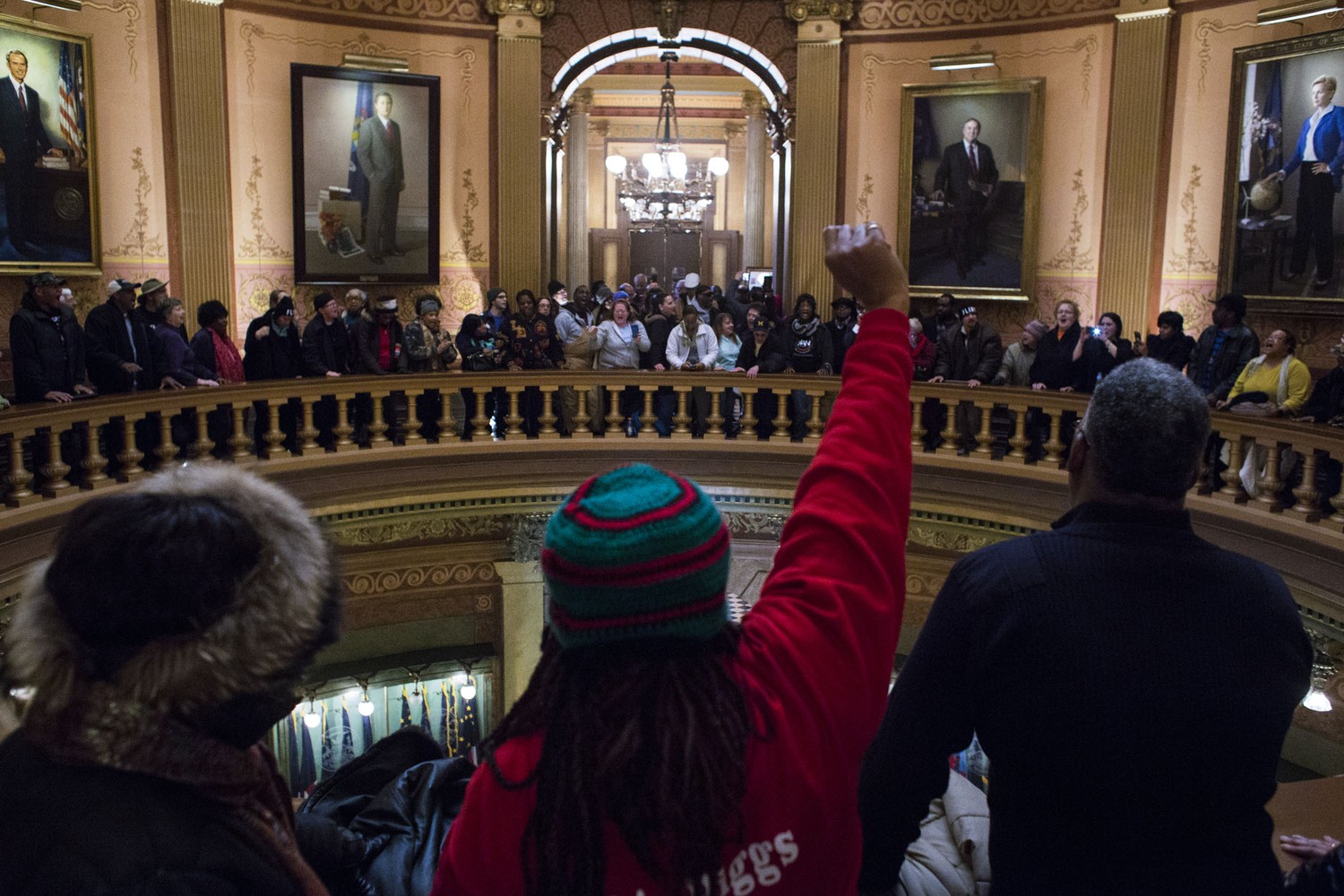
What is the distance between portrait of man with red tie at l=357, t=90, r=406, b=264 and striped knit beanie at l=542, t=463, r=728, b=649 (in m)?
11.6

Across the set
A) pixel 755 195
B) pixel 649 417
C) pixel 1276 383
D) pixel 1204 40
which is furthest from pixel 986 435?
pixel 755 195

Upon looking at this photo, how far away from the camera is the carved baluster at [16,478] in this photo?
20.3 ft

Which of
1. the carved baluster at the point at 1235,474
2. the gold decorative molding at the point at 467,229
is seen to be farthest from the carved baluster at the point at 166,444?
the carved baluster at the point at 1235,474

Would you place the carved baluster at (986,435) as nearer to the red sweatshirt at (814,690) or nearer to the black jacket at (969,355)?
the black jacket at (969,355)

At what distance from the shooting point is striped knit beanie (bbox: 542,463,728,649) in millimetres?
1176

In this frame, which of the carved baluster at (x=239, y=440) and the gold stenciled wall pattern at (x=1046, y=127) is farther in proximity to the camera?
the gold stenciled wall pattern at (x=1046, y=127)

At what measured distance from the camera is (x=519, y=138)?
12578 mm

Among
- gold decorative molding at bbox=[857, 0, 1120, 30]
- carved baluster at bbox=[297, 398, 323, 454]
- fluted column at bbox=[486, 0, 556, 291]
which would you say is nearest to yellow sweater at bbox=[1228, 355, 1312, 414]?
gold decorative molding at bbox=[857, 0, 1120, 30]

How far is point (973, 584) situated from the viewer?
161cm

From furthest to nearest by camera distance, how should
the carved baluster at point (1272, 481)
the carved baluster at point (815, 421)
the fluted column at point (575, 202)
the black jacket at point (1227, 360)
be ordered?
1. the fluted column at point (575, 202)
2. the carved baluster at point (815, 421)
3. the black jacket at point (1227, 360)
4. the carved baluster at point (1272, 481)

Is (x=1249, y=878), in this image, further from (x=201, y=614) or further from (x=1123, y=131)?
(x=1123, y=131)

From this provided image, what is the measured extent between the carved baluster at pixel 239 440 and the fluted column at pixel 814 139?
694 centimetres

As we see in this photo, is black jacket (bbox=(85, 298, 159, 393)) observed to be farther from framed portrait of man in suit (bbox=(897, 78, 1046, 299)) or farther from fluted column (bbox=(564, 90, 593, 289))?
fluted column (bbox=(564, 90, 593, 289))

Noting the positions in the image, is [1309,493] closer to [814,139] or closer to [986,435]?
[986,435]
